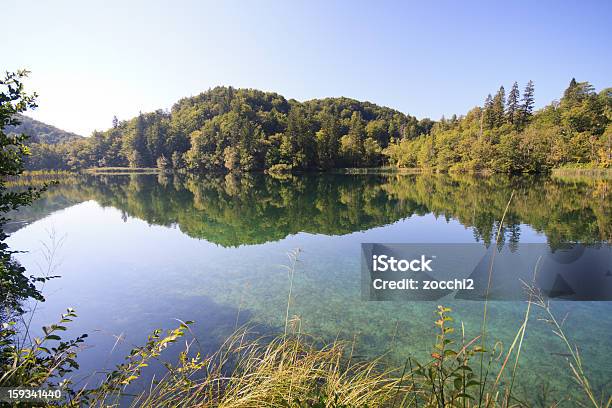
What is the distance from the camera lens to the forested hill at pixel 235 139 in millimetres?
68938

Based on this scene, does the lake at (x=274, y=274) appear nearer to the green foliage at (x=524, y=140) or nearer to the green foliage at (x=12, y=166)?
the green foliage at (x=12, y=166)

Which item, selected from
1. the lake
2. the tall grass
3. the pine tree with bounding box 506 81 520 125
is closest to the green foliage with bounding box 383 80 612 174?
the pine tree with bounding box 506 81 520 125

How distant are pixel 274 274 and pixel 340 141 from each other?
234 feet

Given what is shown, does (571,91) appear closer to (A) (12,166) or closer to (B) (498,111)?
(B) (498,111)

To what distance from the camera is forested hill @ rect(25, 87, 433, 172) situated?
226 feet

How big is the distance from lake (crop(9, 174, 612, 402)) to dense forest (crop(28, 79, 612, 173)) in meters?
38.9

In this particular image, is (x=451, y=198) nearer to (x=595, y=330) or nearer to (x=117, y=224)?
(x=595, y=330)

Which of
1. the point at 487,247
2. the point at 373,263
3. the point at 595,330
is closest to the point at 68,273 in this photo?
the point at 373,263

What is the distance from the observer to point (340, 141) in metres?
77.7

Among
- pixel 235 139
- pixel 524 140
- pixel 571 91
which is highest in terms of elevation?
pixel 571 91

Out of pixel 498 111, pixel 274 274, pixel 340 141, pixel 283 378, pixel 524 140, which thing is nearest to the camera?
pixel 283 378

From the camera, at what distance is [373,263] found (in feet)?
33.0

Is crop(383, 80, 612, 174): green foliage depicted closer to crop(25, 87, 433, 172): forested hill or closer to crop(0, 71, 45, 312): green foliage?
crop(25, 87, 433, 172): forested hill

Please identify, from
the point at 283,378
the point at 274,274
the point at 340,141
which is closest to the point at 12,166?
the point at 283,378
